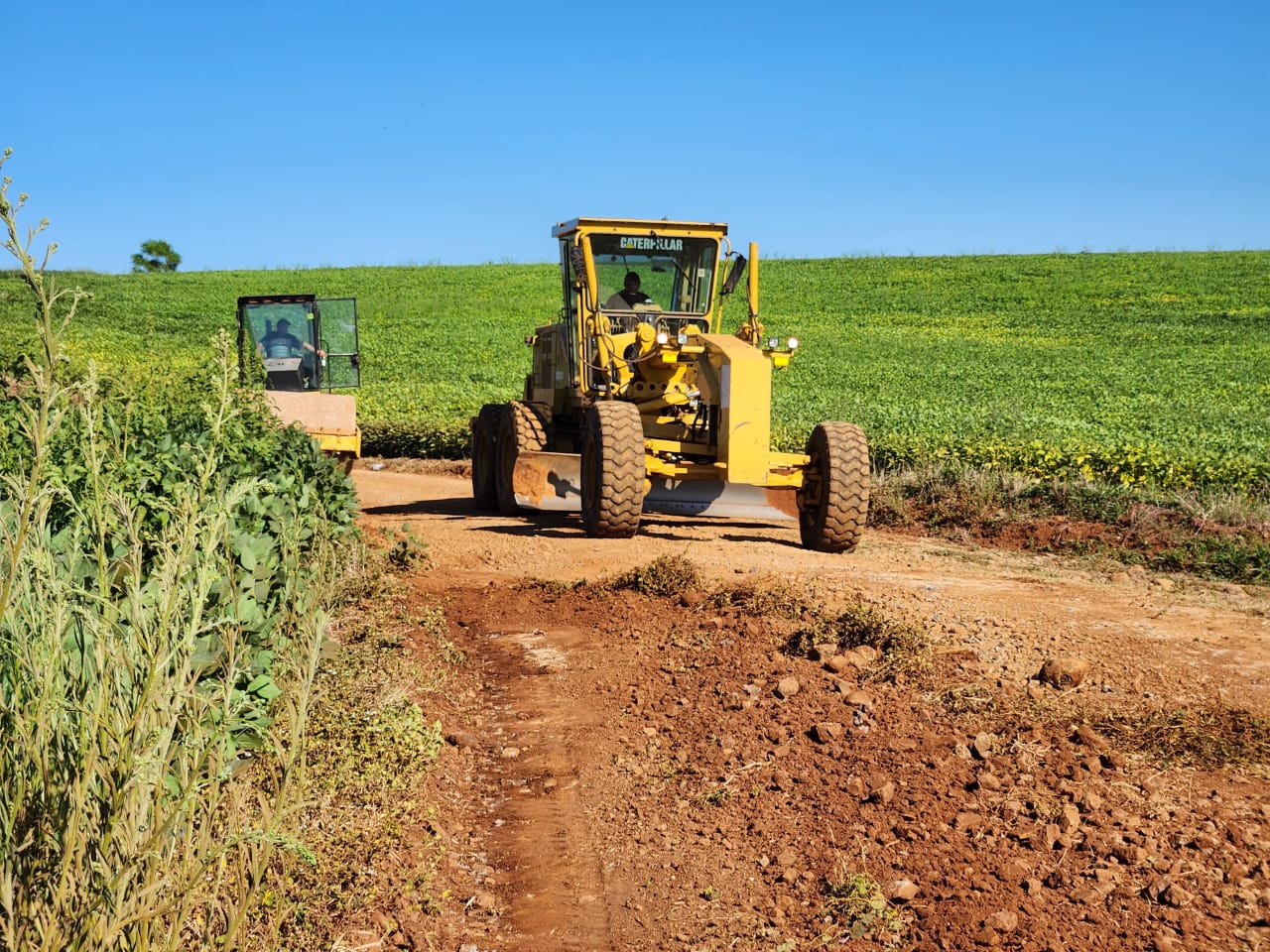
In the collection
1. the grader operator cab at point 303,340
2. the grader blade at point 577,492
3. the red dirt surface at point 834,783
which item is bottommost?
the red dirt surface at point 834,783

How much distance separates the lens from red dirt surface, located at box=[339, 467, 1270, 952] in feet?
13.0

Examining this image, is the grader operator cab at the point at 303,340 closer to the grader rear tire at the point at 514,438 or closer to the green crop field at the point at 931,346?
the green crop field at the point at 931,346

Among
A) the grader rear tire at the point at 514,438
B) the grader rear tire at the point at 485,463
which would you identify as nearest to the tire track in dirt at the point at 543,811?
the grader rear tire at the point at 514,438

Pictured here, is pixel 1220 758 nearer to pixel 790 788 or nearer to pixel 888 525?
pixel 790 788

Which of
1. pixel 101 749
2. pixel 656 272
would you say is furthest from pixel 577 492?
pixel 101 749

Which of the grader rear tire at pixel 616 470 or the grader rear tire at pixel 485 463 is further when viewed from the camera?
the grader rear tire at pixel 485 463

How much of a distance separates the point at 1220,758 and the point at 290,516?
439 cm

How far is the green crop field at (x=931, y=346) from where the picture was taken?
1538 centimetres

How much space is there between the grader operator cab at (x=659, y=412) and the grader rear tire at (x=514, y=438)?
0.06ft

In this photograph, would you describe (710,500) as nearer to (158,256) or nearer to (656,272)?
(656,272)

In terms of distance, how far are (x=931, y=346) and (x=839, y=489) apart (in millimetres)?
23735

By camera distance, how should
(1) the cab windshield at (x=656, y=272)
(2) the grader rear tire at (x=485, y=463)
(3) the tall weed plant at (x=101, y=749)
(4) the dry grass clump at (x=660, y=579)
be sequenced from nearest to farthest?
(3) the tall weed plant at (x=101, y=749)
(4) the dry grass clump at (x=660, y=579)
(1) the cab windshield at (x=656, y=272)
(2) the grader rear tire at (x=485, y=463)

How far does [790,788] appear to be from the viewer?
5027 mm

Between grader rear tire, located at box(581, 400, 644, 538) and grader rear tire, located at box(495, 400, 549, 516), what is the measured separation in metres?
2.09
